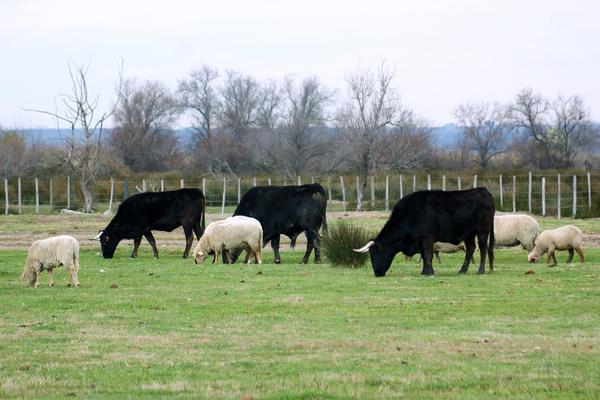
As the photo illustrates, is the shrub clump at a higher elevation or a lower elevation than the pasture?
higher

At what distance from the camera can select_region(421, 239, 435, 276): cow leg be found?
22.5 metres

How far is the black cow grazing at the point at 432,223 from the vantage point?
2288cm

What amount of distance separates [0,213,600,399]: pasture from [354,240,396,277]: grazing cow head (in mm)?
418

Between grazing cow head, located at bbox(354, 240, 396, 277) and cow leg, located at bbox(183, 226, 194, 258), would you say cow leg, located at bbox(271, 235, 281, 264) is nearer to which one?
cow leg, located at bbox(183, 226, 194, 258)

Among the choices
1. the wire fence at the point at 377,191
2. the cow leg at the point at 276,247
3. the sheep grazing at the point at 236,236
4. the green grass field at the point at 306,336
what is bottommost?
the green grass field at the point at 306,336

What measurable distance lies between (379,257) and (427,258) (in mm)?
979

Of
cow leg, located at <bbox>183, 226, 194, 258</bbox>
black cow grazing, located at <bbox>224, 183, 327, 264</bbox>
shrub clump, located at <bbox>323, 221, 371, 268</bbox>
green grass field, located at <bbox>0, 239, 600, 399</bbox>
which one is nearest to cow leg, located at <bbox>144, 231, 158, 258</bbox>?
cow leg, located at <bbox>183, 226, 194, 258</bbox>

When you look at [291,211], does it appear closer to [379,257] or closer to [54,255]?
[379,257]

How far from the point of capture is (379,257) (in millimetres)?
22750

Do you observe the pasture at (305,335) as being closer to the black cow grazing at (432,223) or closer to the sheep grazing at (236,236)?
the black cow grazing at (432,223)

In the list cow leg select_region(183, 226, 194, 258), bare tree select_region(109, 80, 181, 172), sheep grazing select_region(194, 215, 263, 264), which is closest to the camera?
sheep grazing select_region(194, 215, 263, 264)

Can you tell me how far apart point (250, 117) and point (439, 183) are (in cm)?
5879

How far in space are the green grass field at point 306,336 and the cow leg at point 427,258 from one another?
31 centimetres

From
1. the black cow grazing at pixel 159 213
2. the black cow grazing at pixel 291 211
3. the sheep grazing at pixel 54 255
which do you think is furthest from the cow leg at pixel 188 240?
the sheep grazing at pixel 54 255
